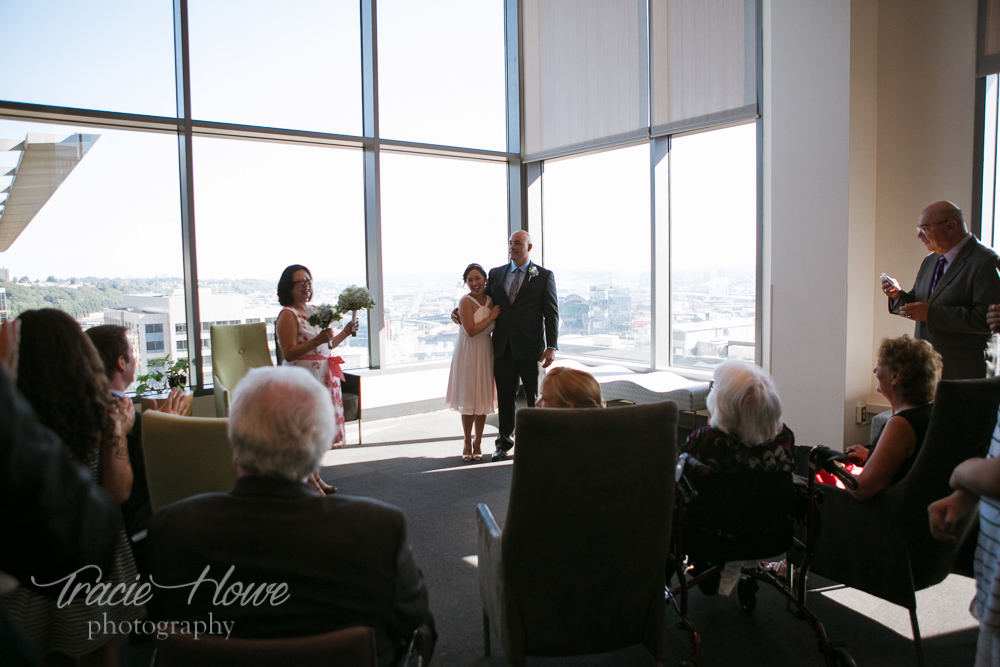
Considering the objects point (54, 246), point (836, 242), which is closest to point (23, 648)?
point (836, 242)

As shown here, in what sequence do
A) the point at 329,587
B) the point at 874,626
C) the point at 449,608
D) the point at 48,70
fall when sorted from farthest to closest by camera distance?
the point at 48,70 → the point at 449,608 → the point at 874,626 → the point at 329,587

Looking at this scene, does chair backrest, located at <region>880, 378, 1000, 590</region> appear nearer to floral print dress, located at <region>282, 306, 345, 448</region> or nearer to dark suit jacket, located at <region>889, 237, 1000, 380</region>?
dark suit jacket, located at <region>889, 237, 1000, 380</region>

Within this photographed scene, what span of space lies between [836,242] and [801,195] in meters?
0.45

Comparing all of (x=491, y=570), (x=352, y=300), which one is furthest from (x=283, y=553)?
(x=352, y=300)

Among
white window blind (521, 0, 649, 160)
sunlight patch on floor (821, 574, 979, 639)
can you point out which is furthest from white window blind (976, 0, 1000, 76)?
sunlight patch on floor (821, 574, 979, 639)

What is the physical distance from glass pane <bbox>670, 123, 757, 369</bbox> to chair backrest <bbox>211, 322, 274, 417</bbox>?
3.77 m

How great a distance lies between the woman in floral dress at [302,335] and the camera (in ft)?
13.2

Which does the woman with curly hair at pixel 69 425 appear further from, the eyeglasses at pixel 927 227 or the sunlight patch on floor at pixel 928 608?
the eyeglasses at pixel 927 227

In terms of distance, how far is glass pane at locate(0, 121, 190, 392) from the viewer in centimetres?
498

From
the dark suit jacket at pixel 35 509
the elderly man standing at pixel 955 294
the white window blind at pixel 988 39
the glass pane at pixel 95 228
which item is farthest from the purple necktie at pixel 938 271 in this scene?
the glass pane at pixel 95 228

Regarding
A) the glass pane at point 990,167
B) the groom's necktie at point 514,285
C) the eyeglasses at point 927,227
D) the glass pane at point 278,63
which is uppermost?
the glass pane at point 278,63

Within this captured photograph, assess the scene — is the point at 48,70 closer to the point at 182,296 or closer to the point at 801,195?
the point at 182,296

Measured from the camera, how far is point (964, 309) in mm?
3436

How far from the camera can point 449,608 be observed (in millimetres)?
2752
